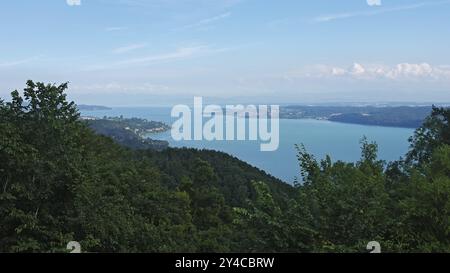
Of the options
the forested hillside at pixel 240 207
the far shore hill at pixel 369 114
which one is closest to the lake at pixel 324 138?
the far shore hill at pixel 369 114

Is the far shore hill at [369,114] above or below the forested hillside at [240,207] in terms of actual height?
above

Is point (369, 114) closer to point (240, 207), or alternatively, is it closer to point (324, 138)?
point (324, 138)

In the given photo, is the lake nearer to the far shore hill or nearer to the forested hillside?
the far shore hill

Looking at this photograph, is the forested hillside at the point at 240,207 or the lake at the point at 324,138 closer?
the forested hillside at the point at 240,207

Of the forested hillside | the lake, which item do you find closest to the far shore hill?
the lake

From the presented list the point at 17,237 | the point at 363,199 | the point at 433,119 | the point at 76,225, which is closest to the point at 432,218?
the point at 363,199

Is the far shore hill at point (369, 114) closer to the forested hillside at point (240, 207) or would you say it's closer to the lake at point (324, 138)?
the lake at point (324, 138)

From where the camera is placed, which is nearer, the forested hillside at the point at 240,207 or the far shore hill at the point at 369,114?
the forested hillside at the point at 240,207

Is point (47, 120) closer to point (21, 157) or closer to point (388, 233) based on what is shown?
point (21, 157)

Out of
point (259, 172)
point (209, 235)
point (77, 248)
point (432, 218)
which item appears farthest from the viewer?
point (259, 172)
